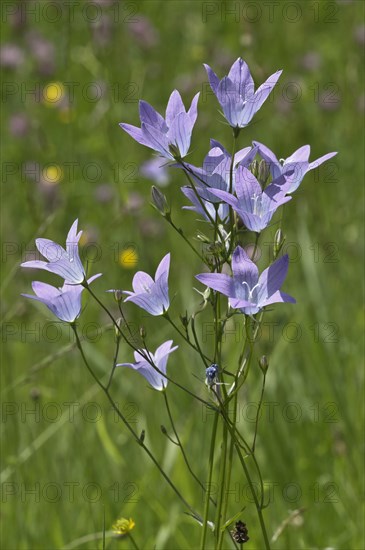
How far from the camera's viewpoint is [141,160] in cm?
372

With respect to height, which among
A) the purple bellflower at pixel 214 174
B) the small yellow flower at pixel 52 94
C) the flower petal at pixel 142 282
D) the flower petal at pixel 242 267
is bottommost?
the flower petal at pixel 142 282

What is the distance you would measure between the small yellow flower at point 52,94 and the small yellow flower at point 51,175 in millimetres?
347

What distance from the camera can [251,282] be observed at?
3.32 ft

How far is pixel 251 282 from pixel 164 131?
0.22 meters

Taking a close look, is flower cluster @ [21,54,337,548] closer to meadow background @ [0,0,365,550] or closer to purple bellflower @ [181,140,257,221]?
purple bellflower @ [181,140,257,221]

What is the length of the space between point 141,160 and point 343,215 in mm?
957

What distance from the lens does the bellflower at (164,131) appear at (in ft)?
3.43

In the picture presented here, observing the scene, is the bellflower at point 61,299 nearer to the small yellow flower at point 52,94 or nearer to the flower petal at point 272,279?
the flower petal at point 272,279

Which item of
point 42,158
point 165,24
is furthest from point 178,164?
point 165,24

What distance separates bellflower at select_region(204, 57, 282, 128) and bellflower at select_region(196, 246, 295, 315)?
19 cm

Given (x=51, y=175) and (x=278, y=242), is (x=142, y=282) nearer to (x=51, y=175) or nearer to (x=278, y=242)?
(x=278, y=242)

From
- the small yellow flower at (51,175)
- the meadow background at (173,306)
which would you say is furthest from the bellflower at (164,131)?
the small yellow flower at (51,175)

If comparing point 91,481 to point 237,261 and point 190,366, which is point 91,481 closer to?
point 190,366

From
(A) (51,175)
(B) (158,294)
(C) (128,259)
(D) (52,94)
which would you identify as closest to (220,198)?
(B) (158,294)
